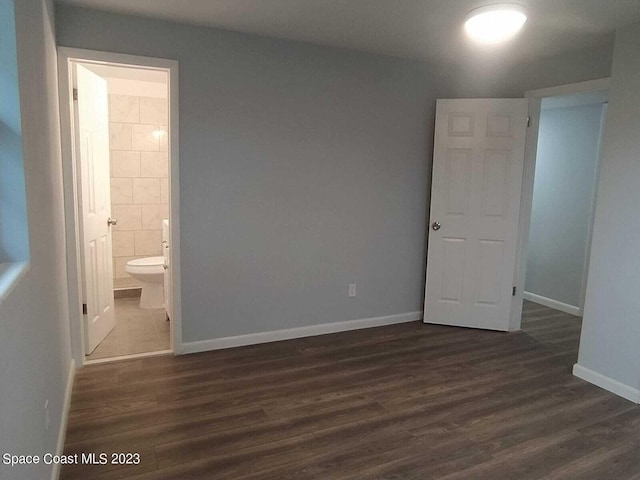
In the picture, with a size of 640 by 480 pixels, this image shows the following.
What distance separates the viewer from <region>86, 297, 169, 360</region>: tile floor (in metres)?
3.24

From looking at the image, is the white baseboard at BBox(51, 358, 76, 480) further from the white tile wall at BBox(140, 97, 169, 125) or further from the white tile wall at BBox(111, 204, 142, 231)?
the white tile wall at BBox(140, 97, 169, 125)

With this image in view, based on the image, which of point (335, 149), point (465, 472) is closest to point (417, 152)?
point (335, 149)

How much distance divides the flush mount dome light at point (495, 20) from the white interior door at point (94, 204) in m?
2.57

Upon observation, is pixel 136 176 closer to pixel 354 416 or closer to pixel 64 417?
pixel 64 417

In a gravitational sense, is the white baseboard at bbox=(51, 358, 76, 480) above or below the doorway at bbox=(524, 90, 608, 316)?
below

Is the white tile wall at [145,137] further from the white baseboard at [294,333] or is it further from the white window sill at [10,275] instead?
the white window sill at [10,275]

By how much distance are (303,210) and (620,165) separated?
2.19 metres

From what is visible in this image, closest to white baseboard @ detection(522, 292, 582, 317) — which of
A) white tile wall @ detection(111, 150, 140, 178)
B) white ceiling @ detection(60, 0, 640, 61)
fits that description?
white ceiling @ detection(60, 0, 640, 61)

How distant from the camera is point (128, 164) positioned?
4.74 m

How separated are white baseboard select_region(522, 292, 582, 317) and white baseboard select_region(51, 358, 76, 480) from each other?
3904 mm

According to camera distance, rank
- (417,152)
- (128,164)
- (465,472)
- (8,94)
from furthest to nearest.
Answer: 1. (128,164)
2. (417,152)
3. (465,472)
4. (8,94)

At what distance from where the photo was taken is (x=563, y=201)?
466cm

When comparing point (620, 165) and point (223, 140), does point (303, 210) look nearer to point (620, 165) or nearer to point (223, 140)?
point (223, 140)

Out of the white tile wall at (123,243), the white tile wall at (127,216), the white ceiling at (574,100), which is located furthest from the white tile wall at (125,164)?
the white ceiling at (574,100)
